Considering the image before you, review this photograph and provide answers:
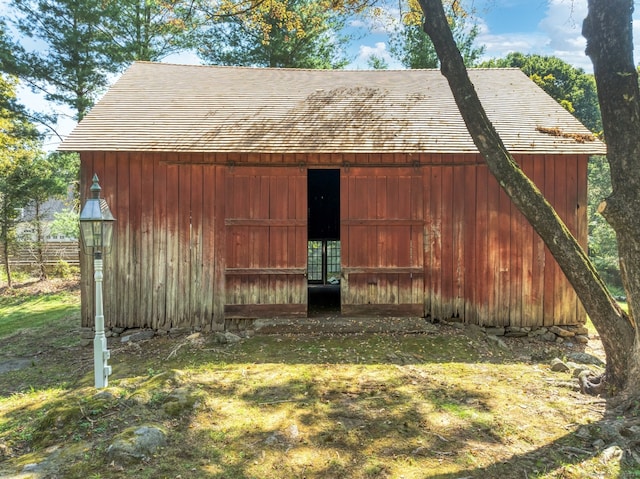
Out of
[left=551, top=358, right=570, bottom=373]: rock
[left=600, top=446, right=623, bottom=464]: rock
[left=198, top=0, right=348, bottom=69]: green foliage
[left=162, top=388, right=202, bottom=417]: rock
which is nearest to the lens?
[left=600, top=446, right=623, bottom=464]: rock

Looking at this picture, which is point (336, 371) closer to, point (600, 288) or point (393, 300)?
point (393, 300)

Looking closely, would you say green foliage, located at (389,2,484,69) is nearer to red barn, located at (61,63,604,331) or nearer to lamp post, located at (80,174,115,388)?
red barn, located at (61,63,604,331)

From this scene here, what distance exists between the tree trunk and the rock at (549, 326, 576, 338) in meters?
3.60

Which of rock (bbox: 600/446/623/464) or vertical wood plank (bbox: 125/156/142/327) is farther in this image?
vertical wood plank (bbox: 125/156/142/327)

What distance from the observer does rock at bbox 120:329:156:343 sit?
23.4ft

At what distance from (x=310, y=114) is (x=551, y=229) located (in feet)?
17.5

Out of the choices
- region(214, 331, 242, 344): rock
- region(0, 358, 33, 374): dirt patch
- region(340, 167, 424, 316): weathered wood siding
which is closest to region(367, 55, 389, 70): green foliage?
region(340, 167, 424, 316): weathered wood siding

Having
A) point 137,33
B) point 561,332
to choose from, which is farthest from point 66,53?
point 561,332

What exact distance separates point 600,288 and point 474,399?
1755 mm

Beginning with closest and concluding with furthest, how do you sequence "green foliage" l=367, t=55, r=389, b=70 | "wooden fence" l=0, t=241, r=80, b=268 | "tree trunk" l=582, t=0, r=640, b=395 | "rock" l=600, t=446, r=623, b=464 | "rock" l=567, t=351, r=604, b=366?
"rock" l=600, t=446, r=623, b=464
"tree trunk" l=582, t=0, r=640, b=395
"rock" l=567, t=351, r=604, b=366
"wooden fence" l=0, t=241, r=80, b=268
"green foliage" l=367, t=55, r=389, b=70

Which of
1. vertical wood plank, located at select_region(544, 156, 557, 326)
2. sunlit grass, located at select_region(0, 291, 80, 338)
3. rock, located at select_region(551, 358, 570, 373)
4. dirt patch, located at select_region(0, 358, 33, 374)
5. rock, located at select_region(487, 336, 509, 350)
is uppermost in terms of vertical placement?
vertical wood plank, located at select_region(544, 156, 557, 326)

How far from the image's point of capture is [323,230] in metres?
13.0

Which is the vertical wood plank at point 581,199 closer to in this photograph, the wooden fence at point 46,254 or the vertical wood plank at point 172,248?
the vertical wood plank at point 172,248

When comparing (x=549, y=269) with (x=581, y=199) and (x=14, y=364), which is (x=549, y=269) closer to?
(x=581, y=199)
